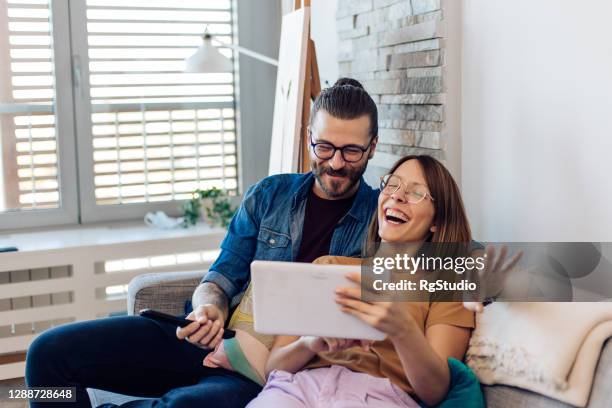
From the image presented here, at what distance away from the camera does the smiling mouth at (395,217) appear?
67.2 inches

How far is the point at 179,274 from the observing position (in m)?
2.28

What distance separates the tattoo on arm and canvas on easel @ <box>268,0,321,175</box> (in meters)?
0.70

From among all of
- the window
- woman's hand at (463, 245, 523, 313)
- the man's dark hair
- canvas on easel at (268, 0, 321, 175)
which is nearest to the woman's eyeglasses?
woman's hand at (463, 245, 523, 313)

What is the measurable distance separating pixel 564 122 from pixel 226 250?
94cm

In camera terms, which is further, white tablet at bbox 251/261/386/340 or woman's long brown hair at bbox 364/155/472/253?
woman's long brown hair at bbox 364/155/472/253

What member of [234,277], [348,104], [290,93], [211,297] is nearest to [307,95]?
[290,93]

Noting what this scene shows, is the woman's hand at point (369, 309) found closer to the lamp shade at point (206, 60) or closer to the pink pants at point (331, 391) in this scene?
the pink pants at point (331, 391)

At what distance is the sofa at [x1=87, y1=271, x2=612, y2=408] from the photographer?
4.44 ft

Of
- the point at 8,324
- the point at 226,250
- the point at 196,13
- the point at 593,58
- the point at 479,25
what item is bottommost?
the point at 8,324

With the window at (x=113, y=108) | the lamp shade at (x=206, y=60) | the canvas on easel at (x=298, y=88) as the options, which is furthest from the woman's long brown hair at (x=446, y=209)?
the window at (x=113, y=108)

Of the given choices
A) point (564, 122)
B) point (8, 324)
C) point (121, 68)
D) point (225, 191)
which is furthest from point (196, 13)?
point (564, 122)

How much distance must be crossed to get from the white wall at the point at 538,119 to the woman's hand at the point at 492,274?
26cm

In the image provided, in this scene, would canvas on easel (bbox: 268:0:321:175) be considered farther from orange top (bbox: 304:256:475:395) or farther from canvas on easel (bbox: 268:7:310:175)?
orange top (bbox: 304:256:475:395)

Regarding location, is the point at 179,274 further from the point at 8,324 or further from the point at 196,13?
the point at 196,13
